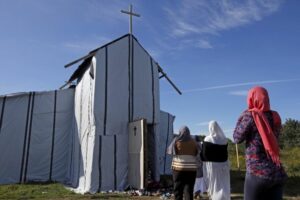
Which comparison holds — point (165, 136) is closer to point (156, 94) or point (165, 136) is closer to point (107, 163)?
point (156, 94)

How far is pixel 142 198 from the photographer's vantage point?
26.2 ft

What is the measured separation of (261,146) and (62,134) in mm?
10129

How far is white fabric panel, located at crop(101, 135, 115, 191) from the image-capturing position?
9336mm

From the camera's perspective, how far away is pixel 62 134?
12.2 meters

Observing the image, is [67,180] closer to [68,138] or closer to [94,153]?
[68,138]

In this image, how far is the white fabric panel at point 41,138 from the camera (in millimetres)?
11805

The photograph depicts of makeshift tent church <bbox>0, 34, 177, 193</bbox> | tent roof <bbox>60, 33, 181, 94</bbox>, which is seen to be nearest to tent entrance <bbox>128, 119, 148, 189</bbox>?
makeshift tent church <bbox>0, 34, 177, 193</bbox>

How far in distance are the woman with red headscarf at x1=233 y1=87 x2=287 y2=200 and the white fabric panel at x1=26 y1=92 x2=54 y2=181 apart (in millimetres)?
9989

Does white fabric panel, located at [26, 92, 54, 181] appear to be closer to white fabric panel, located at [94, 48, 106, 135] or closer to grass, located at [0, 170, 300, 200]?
grass, located at [0, 170, 300, 200]

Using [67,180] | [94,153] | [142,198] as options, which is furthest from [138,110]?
[67,180]

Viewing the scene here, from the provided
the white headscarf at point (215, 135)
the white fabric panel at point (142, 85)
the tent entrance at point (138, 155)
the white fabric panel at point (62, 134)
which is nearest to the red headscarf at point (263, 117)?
the white headscarf at point (215, 135)

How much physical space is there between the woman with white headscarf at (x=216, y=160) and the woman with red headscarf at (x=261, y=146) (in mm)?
3061

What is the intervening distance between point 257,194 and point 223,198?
3.71m

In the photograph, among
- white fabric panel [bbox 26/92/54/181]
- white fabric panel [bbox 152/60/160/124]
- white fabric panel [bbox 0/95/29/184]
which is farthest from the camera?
white fabric panel [bbox 26/92/54/181]
